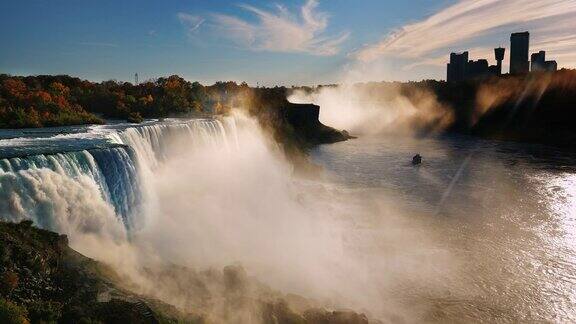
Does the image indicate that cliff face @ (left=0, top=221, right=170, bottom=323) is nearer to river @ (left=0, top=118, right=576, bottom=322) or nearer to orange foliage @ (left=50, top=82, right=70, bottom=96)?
river @ (left=0, top=118, right=576, bottom=322)

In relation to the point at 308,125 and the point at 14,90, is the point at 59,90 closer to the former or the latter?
the point at 14,90

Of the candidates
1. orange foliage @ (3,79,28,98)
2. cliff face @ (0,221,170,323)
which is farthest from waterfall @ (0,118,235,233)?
orange foliage @ (3,79,28,98)

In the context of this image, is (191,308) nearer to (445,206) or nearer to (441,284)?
(441,284)

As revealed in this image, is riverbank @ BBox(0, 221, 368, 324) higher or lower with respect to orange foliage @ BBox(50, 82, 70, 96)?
lower

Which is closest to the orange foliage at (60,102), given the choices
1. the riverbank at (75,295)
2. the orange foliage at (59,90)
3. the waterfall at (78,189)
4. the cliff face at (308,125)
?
the orange foliage at (59,90)

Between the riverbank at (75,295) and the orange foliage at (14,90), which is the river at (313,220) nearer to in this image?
the riverbank at (75,295)

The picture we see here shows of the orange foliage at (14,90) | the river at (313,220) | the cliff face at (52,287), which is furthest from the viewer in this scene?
the orange foliage at (14,90)
